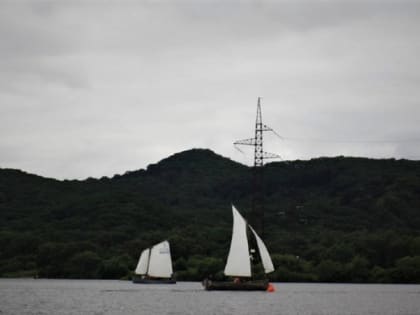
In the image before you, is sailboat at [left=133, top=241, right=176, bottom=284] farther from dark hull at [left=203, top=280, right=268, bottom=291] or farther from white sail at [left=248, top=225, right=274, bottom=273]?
white sail at [left=248, top=225, right=274, bottom=273]

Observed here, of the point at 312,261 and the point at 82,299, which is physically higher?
the point at 312,261

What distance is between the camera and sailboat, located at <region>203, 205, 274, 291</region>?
11106cm

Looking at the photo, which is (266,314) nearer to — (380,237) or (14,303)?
(14,303)

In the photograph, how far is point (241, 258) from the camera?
114312mm

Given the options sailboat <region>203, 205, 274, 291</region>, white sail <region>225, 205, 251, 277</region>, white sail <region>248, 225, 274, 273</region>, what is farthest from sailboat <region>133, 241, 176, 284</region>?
white sail <region>248, 225, 274, 273</region>

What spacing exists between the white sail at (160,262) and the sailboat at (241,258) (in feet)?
134

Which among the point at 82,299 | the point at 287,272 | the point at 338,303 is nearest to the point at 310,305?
the point at 338,303

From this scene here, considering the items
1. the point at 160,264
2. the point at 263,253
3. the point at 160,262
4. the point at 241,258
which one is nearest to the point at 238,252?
the point at 241,258

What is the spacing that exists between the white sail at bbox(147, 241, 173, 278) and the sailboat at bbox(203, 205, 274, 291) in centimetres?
4084

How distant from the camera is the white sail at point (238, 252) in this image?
112312 millimetres

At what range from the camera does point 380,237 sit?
196875 millimetres


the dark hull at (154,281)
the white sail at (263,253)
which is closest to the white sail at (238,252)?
the white sail at (263,253)

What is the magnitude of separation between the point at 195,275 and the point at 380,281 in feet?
126

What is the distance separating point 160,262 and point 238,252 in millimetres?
48307
